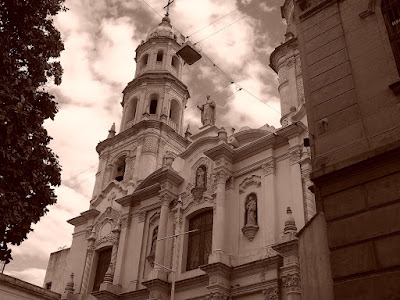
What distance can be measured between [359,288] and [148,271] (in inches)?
597

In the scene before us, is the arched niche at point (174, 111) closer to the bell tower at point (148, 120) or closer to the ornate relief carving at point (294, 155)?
the bell tower at point (148, 120)

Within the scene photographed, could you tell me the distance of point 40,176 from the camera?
31.0 feet

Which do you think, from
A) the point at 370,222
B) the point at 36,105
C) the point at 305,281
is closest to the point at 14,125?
the point at 36,105

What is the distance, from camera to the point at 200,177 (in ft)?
66.1

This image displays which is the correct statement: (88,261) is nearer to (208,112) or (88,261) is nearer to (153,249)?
(153,249)

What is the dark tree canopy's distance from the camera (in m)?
8.70

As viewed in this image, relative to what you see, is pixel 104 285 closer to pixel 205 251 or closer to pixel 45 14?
pixel 205 251

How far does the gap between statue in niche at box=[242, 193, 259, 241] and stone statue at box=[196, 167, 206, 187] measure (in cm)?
252

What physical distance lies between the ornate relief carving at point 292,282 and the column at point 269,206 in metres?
1.81

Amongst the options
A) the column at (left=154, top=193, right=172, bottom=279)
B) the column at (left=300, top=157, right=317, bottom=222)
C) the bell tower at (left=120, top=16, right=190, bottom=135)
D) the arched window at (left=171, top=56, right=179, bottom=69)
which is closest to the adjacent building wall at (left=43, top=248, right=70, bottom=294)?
the bell tower at (left=120, top=16, right=190, bottom=135)

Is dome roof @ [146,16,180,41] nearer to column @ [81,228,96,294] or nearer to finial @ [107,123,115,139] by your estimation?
finial @ [107,123,115,139]

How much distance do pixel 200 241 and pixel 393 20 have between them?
12943 mm

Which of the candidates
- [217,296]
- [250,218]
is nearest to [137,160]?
[250,218]

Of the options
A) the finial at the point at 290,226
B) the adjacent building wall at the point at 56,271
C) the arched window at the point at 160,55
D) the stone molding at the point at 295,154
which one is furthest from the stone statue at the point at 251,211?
the arched window at the point at 160,55
